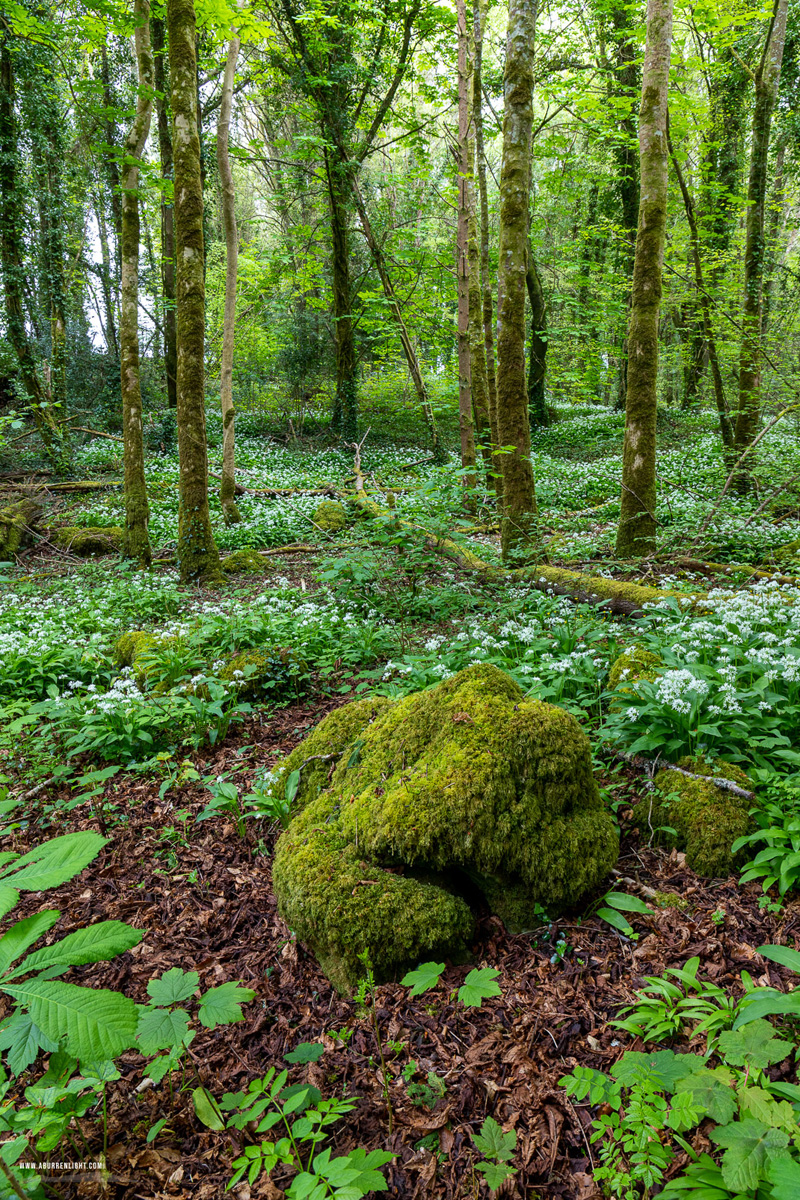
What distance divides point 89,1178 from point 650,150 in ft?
32.0

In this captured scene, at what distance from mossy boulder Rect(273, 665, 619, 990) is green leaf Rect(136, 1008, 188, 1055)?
0.78 m

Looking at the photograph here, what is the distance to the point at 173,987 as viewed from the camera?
6.91 feet

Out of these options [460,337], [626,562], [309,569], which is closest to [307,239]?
[460,337]

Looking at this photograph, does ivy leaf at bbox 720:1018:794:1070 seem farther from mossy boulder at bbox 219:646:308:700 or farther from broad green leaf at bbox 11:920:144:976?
mossy boulder at bbox 219:646:308:700

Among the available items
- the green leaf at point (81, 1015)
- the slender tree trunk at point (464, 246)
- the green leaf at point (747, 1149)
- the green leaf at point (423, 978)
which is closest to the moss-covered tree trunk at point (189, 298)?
the slender tree trunk at point (464, 246)

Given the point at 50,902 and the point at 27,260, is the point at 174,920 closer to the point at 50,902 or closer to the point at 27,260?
the point at 50,902

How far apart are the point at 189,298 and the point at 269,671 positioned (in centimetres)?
592

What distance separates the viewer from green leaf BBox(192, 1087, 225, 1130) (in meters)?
2.02

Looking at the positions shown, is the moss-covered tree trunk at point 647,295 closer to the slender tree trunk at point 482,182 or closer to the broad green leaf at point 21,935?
the slender tree trunk at point 482,182

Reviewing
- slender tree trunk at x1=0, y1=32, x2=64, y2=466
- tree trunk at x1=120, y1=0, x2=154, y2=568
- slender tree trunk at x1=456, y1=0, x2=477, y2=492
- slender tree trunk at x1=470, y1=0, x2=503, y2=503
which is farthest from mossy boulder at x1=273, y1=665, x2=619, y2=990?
slender tree trunk at x1=0, y1=32, x2=64, y2=466

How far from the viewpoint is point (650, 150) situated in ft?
22.9

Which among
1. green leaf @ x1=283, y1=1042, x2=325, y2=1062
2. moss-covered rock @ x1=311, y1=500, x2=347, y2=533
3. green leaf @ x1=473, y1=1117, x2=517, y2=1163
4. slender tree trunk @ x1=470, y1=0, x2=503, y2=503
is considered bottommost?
green leaf @ x1=283, y1=1042, x2=325, y2=1062

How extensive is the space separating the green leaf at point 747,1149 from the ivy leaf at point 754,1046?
0.65ft

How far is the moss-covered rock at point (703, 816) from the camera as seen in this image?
9.23 ft
